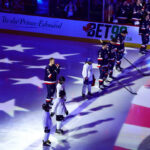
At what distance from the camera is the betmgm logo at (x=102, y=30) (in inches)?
703

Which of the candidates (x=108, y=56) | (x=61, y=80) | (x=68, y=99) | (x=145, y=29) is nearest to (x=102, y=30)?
(x=145, y=29)

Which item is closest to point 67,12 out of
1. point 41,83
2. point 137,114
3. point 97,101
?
point 41,83

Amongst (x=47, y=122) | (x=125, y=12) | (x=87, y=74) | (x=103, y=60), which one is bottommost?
(x=47, y=122)

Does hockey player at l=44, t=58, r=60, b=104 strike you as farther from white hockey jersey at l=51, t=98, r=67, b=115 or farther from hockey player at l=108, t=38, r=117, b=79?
hockey player at l=108, t=38, r=117, b=79

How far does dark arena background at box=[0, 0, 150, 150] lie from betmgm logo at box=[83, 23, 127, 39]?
55 millimetres

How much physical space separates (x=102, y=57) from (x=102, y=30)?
6851 millimetres

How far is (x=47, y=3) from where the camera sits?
19.0m

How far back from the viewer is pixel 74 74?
540 inches

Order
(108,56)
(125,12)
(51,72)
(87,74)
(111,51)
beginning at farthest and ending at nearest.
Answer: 1. (125,12)
2. (111,51)
3. (108,56)
4. (87,74)
5. (51,72)

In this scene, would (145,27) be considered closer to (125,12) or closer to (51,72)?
(125,12)

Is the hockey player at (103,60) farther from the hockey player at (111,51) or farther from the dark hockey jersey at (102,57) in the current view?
the hockey player at (111,51)

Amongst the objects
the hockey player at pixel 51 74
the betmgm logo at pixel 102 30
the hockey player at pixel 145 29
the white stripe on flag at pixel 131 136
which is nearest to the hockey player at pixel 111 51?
the hockey player at pixel 51 74

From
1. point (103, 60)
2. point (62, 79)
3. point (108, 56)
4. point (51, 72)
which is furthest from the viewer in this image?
point (108, 56)

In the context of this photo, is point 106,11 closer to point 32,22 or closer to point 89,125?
point 32,22
